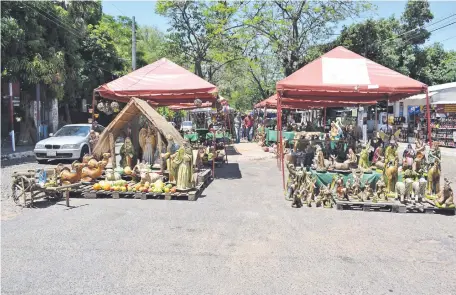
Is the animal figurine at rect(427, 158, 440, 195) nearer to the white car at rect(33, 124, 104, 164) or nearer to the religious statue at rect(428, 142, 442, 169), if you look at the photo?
the religious statue at rect(428, 142, 442, 169)

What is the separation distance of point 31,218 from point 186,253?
3312 mm

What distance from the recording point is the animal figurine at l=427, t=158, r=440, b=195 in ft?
26.1

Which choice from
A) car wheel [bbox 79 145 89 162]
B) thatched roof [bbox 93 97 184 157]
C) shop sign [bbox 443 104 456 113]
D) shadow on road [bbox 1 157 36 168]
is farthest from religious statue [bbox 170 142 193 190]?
shop sign [bbox 443 104 456 113]

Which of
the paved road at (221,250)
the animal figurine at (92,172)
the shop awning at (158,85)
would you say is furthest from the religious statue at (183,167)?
the shop awning at (158,85)

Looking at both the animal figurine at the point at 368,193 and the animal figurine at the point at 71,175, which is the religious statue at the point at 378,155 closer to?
the animal figurine at the point at 368,193

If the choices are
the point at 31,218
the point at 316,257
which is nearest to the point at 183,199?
the point at 31,218

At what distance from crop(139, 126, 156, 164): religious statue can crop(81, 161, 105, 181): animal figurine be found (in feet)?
4.23

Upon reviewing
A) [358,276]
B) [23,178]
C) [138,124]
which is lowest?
[358,276]

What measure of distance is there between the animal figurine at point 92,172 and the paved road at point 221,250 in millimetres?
1324

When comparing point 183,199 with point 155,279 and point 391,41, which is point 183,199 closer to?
point 155,279

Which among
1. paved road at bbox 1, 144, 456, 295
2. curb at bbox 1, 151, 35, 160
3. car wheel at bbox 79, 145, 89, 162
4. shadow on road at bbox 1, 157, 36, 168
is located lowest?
paved road at bbox 1, 144, 456, 295

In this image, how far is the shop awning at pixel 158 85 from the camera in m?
10.8

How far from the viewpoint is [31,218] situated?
6.64m

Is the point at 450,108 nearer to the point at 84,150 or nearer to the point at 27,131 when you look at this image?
the point at 84,150
